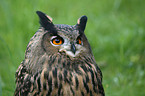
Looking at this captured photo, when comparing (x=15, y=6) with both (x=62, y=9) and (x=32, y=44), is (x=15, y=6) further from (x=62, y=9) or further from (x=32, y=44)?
(x=32, y=44)

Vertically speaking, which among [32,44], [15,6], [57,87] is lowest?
[57,87]

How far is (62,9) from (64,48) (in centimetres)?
325

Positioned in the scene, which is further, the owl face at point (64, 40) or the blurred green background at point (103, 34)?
the blurred green background at point (103, 34)

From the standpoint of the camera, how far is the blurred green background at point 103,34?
134 inches

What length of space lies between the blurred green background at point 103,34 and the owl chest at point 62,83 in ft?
2.85

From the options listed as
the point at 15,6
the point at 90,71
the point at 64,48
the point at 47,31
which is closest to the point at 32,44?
the point at 47,31

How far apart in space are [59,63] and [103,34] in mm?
2722

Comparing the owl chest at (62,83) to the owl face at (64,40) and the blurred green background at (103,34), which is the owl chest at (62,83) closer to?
the owl face at (64,40)

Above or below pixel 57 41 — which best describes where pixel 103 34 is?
above

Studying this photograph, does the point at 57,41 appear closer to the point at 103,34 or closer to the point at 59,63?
the point at 59,63

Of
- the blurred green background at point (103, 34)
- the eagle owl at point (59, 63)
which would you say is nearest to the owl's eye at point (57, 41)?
the eagle owl at point (59, 63)

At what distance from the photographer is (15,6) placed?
4980 millimetres

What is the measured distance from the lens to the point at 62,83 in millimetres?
2117

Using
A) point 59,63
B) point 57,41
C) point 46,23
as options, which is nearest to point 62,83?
point 59,63
